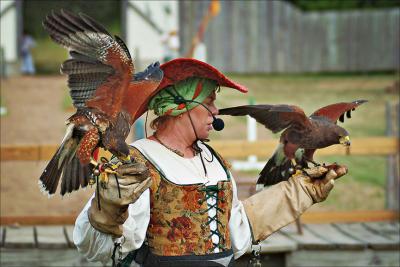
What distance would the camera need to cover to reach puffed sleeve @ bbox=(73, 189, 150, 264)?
3625 millimetres

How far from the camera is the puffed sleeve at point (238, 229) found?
4.05 meters

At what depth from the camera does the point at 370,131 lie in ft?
45.7

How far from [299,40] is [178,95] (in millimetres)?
19756

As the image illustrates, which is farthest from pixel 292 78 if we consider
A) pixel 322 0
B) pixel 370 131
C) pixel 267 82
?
pixel 370 131

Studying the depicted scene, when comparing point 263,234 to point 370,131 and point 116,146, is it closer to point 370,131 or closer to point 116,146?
point 116,146

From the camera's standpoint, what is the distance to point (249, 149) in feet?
23.7

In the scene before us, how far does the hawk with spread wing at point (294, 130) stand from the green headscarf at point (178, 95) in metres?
0.22

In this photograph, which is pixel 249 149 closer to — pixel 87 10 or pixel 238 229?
pixel 238 229

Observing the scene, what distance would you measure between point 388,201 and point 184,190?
14.1 ft

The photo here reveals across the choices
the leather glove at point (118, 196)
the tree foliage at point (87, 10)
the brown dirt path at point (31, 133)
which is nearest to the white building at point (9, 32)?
the brown dirt path at point (31, 133)

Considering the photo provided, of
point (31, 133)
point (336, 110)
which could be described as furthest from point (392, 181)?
point (31, 133)

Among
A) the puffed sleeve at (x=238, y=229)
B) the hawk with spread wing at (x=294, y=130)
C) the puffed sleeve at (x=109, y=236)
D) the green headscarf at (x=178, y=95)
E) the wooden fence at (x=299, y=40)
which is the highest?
the green headscarf at (x=178, y=95)

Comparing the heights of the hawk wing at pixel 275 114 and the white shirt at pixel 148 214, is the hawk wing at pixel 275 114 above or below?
above

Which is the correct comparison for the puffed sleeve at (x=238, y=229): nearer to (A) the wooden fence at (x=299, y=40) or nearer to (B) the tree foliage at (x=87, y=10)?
(A) the wooden fence at (x=299, y=40)
